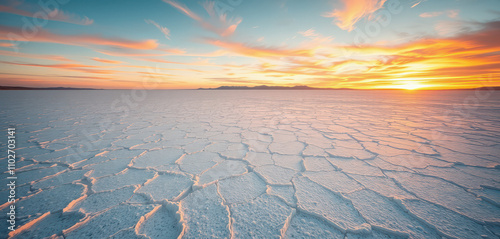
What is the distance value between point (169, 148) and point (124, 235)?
1350 mm

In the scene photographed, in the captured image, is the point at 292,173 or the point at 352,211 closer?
the point at 352,211

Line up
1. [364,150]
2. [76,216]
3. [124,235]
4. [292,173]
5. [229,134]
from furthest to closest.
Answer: [229,134] < [364,150] < [292,173] < [76,216] < [124,235]

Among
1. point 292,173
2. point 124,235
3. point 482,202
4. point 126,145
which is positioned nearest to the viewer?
point 124,235

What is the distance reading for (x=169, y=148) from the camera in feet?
7.15

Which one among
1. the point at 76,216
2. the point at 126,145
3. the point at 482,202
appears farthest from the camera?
the point at 126,145

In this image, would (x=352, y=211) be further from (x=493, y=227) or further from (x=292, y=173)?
(x=493, y=227)

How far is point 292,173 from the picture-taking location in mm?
1551

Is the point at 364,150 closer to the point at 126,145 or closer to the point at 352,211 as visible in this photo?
the point at 352,211

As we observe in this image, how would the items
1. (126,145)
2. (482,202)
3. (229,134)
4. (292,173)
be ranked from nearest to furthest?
(482,202) → (292,173) → (126,145) → (229,134)

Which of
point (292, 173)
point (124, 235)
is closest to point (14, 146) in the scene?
point (124, 235)

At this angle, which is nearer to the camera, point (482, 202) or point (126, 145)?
point (482, 202)

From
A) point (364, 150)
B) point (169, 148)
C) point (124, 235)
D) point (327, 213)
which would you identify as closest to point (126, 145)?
point (169, 148)

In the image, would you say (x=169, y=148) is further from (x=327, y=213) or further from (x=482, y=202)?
(x=482, y=202)

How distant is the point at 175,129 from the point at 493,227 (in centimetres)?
357
